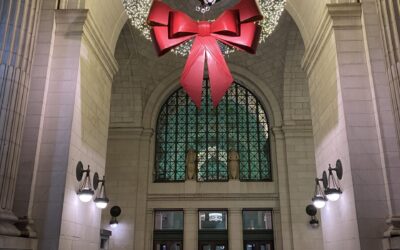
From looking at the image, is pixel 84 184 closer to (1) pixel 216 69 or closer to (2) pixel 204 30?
(1) pixel 216 69

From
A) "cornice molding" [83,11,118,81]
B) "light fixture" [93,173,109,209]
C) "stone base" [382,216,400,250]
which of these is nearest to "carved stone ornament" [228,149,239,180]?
"cornice molding" [83,11,118,81]

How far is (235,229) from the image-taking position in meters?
18.2

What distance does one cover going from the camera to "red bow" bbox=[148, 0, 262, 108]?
7.91m

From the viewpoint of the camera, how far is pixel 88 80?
985 centimetres

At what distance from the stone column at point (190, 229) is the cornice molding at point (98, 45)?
8748 mm

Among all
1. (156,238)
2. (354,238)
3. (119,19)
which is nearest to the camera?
(354,238)

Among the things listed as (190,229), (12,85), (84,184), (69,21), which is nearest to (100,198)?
(84,184)

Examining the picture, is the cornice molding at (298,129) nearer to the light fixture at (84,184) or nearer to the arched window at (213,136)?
the arched window at (213,136)

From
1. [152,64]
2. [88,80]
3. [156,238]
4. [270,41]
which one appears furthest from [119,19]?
[156,238]

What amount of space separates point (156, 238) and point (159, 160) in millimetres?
3697

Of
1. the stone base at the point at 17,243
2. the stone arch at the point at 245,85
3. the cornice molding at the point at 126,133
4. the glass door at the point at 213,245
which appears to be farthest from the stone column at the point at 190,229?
the stone base at the point at 17,243

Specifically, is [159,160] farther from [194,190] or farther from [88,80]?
[88,80]

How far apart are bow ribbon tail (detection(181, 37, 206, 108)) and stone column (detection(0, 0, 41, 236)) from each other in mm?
3233

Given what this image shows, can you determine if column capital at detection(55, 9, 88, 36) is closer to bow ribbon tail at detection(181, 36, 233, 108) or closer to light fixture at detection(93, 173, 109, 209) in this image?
bow ribbon tail at detection(181, 36, 233, 108)
